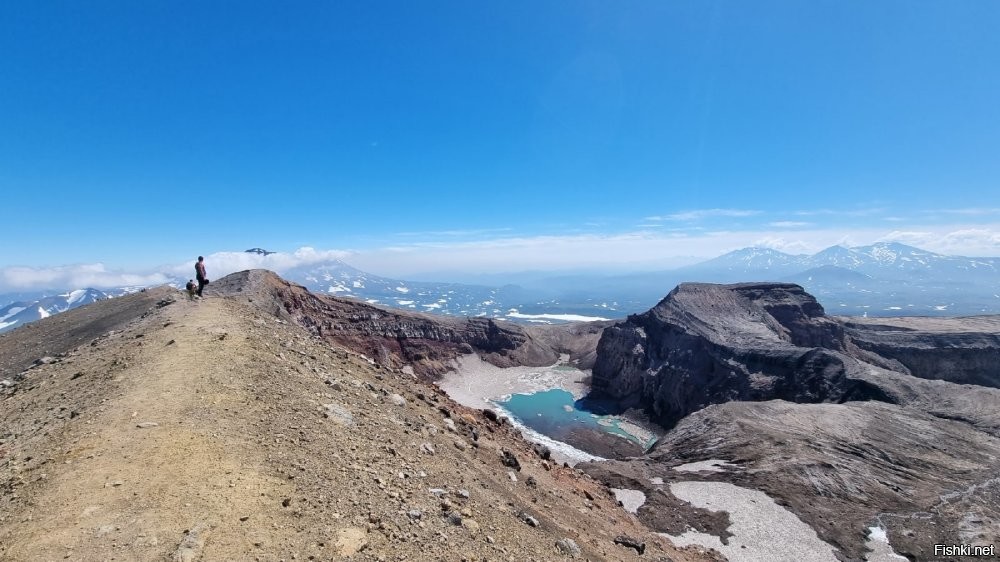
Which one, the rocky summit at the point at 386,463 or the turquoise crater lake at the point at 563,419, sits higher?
the rocky summit at the point at 386,463

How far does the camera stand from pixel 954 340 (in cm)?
7444

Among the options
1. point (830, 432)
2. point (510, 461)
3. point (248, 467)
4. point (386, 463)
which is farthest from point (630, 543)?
point (830, 432)

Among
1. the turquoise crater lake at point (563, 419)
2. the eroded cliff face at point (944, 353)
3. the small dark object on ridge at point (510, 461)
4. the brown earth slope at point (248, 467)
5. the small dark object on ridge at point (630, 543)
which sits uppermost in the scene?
the brown earth slope at point (248, 467)

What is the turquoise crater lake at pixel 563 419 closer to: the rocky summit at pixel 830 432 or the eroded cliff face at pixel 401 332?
the rocky summit at pixel 830 432

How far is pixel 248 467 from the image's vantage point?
9.13 metres

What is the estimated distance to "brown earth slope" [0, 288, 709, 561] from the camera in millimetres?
7344

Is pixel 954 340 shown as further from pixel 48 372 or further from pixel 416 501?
pixel 48 372

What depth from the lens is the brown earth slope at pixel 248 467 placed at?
734 cm

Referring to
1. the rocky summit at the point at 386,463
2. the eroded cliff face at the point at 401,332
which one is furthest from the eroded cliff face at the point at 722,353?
the eroded cliff face at the point at 401,332

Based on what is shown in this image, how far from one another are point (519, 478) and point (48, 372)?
1799 centimetres

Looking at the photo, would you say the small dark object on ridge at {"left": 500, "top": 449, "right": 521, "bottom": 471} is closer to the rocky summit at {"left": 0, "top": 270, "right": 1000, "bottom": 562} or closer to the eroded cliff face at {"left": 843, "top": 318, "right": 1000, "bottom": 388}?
the rocky summit at {"left": 0, "top": 270, "right": 1000, "bottom": 562}

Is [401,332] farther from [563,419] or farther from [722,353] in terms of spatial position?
[722,353]

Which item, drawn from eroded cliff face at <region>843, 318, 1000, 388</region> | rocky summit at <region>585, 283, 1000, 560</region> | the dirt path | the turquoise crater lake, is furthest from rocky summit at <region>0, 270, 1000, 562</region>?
eroded cliff face at <region>843, 318, 1000, 388</region>

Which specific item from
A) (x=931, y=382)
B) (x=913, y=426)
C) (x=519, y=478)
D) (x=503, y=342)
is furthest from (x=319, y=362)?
(x=503, y=342)
